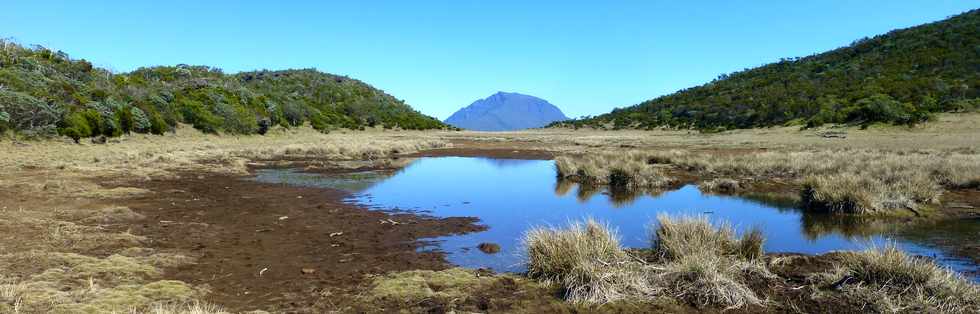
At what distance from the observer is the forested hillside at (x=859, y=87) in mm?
44969

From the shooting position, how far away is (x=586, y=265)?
739 cm

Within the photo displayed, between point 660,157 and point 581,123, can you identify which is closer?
point 660,157

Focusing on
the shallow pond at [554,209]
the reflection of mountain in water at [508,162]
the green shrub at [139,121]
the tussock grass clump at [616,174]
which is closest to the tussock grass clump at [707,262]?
the shallow pond at [554,209]

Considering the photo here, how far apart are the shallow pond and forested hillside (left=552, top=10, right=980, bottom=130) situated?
3230 centimetres

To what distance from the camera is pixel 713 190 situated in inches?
779

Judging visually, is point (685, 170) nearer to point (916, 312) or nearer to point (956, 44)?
point (916, 312)

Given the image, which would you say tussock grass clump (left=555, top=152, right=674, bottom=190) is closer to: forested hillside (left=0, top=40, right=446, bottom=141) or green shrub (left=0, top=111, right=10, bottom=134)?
green shrub (left=0, top=111, right=10, bottom=134)

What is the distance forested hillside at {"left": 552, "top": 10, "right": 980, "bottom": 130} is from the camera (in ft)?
148

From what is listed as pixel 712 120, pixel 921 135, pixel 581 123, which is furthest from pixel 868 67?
pixel 581 123

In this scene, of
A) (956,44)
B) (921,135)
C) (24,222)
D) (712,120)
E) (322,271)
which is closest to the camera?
(322,271)

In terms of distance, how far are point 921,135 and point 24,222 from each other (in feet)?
146

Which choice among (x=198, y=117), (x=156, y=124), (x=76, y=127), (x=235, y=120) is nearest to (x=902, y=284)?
(x=76, y=127)

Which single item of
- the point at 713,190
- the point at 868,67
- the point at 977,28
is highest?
the point at 977,28

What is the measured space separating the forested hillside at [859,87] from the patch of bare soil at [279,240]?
41864 mm
